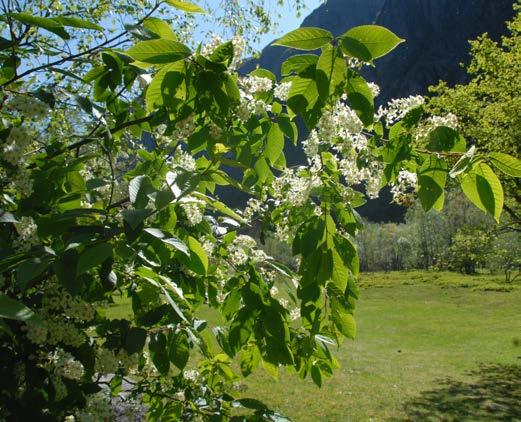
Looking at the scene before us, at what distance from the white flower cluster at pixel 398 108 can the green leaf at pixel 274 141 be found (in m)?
0.52

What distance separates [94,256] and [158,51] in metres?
0.57

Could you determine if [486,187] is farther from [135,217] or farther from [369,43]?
[135,217]

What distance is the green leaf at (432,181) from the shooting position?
1.61m

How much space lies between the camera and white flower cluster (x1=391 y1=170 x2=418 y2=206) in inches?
91.7

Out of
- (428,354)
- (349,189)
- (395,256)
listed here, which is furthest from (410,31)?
(349,189)

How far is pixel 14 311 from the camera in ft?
2.59

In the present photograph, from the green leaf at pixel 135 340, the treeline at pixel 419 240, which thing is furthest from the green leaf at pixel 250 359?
the treeline at pixel 419 240

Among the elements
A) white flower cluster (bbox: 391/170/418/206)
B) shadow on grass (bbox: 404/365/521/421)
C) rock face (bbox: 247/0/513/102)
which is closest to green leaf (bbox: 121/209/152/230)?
white flower cluster (bbox: 391/170/418/206)

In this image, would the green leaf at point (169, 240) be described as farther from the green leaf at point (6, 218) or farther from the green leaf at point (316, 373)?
the green leaf at point (316, 373)

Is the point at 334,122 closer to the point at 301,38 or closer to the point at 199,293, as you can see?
the point at 301,38

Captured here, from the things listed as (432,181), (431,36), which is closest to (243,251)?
(432,181)

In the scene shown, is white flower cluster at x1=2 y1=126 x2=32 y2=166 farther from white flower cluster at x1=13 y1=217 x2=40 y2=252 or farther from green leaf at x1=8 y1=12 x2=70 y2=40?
green leaf at x1=8 y1=12 x2=70 y2=40

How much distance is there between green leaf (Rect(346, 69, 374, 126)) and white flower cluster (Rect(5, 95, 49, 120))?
1070 mm

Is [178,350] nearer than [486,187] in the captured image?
No
